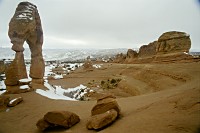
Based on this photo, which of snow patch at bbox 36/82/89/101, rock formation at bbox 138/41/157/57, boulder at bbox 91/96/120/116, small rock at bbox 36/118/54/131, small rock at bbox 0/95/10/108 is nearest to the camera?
boulder at bbox 91/96/120/116

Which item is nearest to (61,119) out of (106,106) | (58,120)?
(58,120)

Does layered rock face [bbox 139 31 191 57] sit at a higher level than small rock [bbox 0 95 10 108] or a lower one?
higher

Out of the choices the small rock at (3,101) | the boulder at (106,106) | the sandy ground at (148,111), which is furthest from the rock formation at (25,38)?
the boulder at (106,106)

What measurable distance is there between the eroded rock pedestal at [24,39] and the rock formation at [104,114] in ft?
34.8

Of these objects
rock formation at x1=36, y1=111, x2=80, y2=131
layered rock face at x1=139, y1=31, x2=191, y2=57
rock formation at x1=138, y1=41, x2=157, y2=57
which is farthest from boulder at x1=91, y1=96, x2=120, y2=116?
rock formation at x1=138, y1=41, x2=157, y2=57

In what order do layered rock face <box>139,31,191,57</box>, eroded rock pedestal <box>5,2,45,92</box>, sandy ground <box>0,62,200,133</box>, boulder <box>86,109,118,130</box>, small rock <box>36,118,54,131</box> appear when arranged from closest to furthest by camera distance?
sandy ground <box>0,62,200,133</box>, boulder <box>86,109,118,130</box>, small rock <box>36,118,54,131</box>, eroded rock pedestal <box>5,2,45,92</box>, layered rock face <box>139,31,191,57</box>

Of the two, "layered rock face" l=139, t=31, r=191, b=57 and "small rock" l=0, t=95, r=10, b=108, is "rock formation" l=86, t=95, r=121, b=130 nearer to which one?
"small rock" l=0, t=95, r=10, b=108

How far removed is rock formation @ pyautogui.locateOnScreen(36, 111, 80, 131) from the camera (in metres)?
6.08

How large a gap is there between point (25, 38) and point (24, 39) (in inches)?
6.9

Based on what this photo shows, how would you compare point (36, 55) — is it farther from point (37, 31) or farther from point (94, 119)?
point (94, 119)

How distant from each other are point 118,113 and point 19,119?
535 cm

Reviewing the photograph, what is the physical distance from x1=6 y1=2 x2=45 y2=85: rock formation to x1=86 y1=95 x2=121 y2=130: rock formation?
10620 mm

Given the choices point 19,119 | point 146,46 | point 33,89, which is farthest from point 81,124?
point 146,46

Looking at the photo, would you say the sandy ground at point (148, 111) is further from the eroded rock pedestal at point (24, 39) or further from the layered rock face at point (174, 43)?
the layered rock face at point (174, 43)
